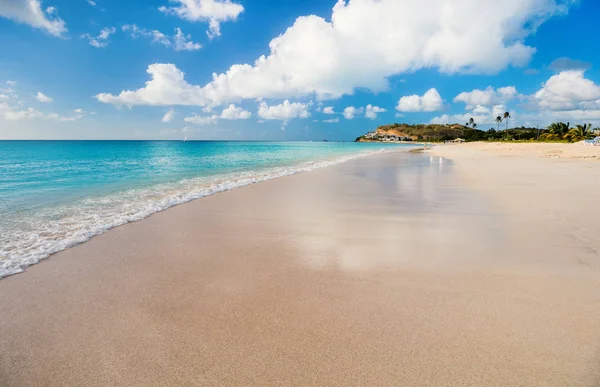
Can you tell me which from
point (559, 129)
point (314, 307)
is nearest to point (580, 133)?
point (559, 129)

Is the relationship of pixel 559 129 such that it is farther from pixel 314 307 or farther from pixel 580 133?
pixel 314 307

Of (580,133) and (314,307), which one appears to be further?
(580,133)

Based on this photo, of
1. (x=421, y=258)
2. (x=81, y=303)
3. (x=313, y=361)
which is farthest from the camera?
(x=421, y=258)

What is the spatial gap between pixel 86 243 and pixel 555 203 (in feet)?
41.3

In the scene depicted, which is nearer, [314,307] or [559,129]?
[314,307]

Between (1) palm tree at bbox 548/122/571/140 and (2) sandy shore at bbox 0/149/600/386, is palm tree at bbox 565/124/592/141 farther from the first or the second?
(2) sandy shore at bbox 0/149/600/386

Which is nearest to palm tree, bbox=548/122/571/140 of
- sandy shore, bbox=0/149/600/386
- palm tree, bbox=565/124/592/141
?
palm tree, bbox=565/124/592/141

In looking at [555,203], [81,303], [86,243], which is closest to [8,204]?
[86,243]

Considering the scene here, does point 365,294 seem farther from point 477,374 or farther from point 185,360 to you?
point 185,360

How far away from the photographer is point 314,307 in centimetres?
373

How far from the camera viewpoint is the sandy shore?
274 centimetres

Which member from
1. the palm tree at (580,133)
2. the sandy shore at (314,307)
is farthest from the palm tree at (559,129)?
the sandy shore at (314,307)

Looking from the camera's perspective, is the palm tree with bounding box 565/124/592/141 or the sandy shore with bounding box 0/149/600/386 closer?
the sandy shore with bounding box 0/149/600/386

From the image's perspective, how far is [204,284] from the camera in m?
4.42
